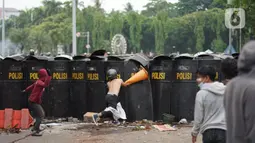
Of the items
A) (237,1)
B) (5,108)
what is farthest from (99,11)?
(5,108)

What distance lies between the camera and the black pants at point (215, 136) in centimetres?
497

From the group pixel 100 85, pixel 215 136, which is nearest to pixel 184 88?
pixel 100 85

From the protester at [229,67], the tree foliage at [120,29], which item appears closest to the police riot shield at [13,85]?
the protester at [229,67]

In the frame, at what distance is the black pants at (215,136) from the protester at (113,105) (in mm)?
6467

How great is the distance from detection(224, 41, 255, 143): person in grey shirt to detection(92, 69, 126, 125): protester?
7891 mm

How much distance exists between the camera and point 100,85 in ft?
39.9

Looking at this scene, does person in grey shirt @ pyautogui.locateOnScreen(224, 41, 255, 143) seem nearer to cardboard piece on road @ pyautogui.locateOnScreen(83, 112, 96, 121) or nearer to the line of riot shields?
the line of riot shields

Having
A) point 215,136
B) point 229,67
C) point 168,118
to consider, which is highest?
point 229,67

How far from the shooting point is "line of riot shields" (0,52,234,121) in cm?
1173

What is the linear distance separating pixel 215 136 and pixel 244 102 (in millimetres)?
1564

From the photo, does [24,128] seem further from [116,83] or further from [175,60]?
[175,60]

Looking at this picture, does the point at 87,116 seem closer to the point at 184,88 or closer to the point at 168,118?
the point at 168,118

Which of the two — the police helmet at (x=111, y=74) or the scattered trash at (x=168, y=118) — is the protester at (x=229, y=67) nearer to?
the scattered trash at (x=168, y=118)

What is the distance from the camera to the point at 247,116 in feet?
11.3
